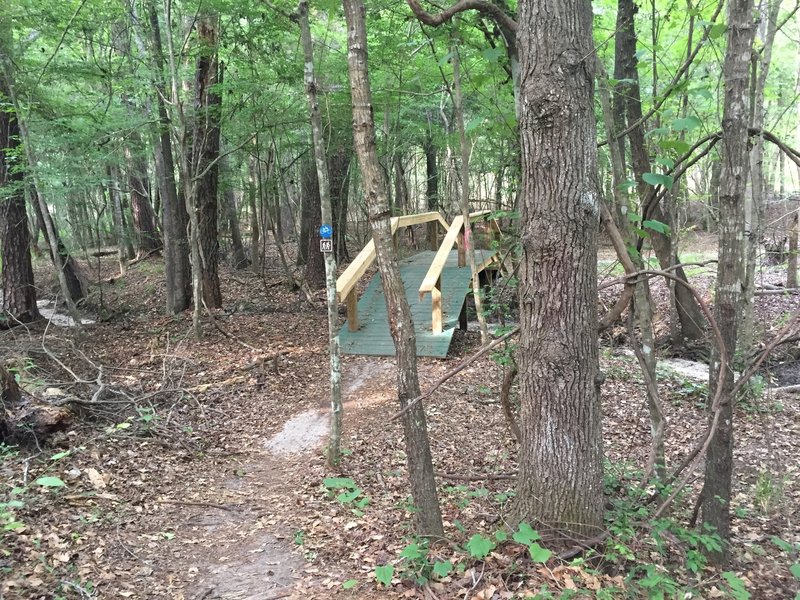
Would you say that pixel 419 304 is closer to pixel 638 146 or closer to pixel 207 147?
pixel 638 146

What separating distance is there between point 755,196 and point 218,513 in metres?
6.31

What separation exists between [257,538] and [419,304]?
19.3 feet

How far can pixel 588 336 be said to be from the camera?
2752 mm

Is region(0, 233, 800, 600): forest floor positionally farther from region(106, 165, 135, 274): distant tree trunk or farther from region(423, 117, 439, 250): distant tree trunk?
region(106, 165, 135, 274): distant tree trunk

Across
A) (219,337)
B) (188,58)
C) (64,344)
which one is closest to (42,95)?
(188,58)

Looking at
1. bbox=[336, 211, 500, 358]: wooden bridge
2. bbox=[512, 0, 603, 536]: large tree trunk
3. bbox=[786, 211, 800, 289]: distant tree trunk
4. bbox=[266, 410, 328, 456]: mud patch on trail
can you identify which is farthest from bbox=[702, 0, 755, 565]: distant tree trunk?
bbox=[786, 211, 800, 289]: distant tree trunk

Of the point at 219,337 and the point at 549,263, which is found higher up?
the point at 549,263

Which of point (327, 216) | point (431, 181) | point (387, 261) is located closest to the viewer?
point (387, 261)

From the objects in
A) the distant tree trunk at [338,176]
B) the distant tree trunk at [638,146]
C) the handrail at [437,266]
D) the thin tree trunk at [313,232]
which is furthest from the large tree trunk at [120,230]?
the distant tree trunk at [638,146]

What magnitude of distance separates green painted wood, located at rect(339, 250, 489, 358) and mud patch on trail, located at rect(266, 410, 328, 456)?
212cm

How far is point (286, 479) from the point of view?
5.01m

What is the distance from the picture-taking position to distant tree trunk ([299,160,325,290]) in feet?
39.0

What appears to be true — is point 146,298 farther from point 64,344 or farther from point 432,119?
point 432,119

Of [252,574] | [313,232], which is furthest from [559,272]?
[313,232]
